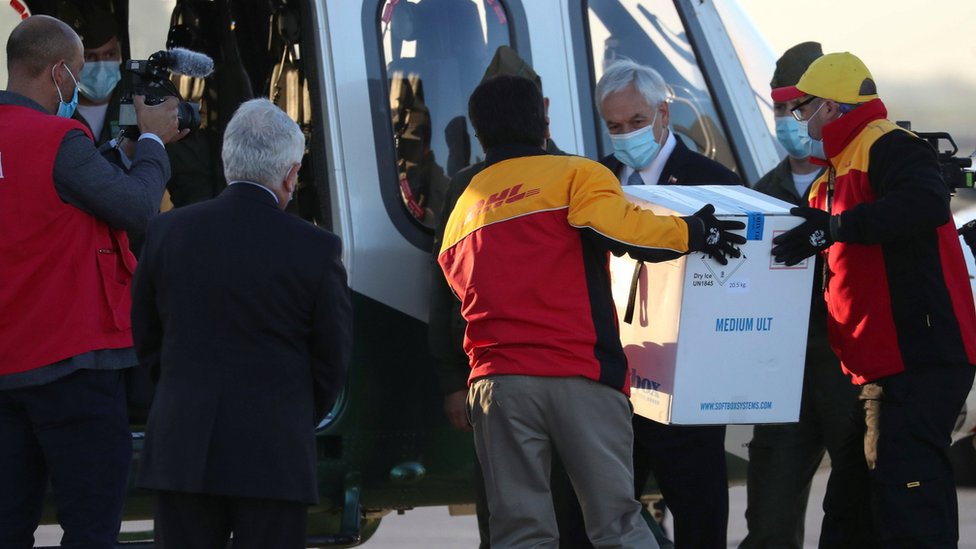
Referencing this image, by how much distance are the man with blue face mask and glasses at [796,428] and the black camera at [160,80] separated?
1959mm

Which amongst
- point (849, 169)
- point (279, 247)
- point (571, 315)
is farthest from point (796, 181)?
point (279, 247)

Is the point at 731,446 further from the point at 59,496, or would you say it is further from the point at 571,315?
the point at 59,496

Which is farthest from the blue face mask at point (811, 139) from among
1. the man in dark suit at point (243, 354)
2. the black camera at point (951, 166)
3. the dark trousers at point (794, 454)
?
the man in dark suit at point (243, 354)

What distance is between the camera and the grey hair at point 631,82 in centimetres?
457

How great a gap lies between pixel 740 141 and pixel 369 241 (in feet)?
4.74

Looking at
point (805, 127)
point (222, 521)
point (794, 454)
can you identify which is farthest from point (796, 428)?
point (222, 521)

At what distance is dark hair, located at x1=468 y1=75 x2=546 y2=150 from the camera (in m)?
4.03

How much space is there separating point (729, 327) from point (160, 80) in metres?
1.92

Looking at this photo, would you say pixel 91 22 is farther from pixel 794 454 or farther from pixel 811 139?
pixel 794 454

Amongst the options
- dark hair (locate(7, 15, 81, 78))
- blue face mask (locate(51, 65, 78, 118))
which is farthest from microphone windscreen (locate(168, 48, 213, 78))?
dark hair (locate(7, 15, 81, 78))

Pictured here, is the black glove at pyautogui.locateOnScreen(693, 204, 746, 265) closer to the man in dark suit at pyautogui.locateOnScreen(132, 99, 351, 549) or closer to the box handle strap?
the box handle strap

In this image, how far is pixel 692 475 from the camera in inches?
173

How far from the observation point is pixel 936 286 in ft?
13.5

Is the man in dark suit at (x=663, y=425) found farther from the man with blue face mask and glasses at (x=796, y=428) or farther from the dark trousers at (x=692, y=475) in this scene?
the man with blue face mask and glasses at (x=796, y=428)
